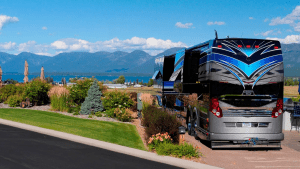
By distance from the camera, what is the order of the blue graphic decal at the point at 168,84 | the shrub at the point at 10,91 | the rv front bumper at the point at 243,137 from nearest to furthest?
the rv front bumper at the point at 243,137
the blue graphic decal at the point at 168,84
the shrub at the point at 10,91

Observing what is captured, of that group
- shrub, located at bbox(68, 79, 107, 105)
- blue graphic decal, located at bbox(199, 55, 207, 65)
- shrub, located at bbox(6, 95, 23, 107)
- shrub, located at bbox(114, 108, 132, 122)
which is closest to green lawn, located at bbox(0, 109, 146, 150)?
shrub, located at bbox(114, 108, 132, 122)

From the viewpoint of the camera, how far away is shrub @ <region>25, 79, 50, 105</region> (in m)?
24.9

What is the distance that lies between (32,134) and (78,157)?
5.06 meters

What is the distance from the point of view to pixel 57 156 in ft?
33.0

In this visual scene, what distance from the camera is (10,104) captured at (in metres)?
25.5

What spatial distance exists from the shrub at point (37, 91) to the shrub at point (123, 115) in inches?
347

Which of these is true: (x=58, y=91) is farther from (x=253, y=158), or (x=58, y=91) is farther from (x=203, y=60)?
(x=253, y=158)

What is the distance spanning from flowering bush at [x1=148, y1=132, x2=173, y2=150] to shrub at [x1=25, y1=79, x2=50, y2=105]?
635 inches

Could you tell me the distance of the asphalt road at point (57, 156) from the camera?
29.6 ft

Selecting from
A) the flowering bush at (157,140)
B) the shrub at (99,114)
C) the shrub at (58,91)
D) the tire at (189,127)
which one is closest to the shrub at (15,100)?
the shrub at (58,91)

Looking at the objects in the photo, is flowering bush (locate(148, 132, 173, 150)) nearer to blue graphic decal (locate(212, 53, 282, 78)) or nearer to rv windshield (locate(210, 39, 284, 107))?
rv windshield (locate(210, 39, 284, 107))

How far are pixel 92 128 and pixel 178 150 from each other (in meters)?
6.43

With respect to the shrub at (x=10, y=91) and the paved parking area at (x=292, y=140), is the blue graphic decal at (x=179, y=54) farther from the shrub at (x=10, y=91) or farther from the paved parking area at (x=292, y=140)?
the shrub at (x=10, y=91)

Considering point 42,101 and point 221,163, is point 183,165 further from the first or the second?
point 42,101
